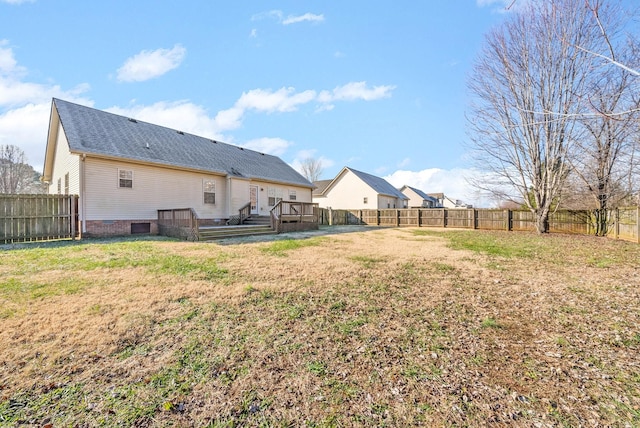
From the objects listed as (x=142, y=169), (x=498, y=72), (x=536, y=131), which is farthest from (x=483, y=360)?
(x=498, y=72)

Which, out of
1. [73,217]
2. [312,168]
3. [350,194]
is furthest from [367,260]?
[312,168]

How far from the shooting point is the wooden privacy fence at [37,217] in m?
8.96

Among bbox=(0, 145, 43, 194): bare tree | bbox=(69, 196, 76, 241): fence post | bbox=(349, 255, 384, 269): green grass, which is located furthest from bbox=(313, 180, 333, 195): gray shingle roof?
bbox=(0, 145, 43, 194): bare tree

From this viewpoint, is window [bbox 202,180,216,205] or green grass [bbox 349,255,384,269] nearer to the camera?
green grass [bbox 349,255,384,269]

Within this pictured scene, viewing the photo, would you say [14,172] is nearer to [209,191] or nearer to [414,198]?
[209,191]

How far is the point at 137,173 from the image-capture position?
11.9 metres

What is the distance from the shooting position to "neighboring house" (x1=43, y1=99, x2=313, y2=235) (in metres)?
10.7

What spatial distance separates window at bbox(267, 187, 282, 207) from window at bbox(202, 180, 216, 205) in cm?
399

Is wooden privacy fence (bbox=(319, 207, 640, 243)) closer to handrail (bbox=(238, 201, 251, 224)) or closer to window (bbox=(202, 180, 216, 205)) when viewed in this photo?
handrail (bbox=(238, 201, 251, 224))

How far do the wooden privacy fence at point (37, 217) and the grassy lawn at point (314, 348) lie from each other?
16.6 ft

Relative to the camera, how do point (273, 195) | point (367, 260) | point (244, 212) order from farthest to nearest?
point (273, 195) → point (244, 212) → point (367, 260)

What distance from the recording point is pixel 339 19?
9.09 metres

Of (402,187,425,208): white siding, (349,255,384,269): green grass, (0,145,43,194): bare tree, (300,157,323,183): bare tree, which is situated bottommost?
(349,255,384,269): green grass

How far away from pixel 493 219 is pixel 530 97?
7443 millimetres
